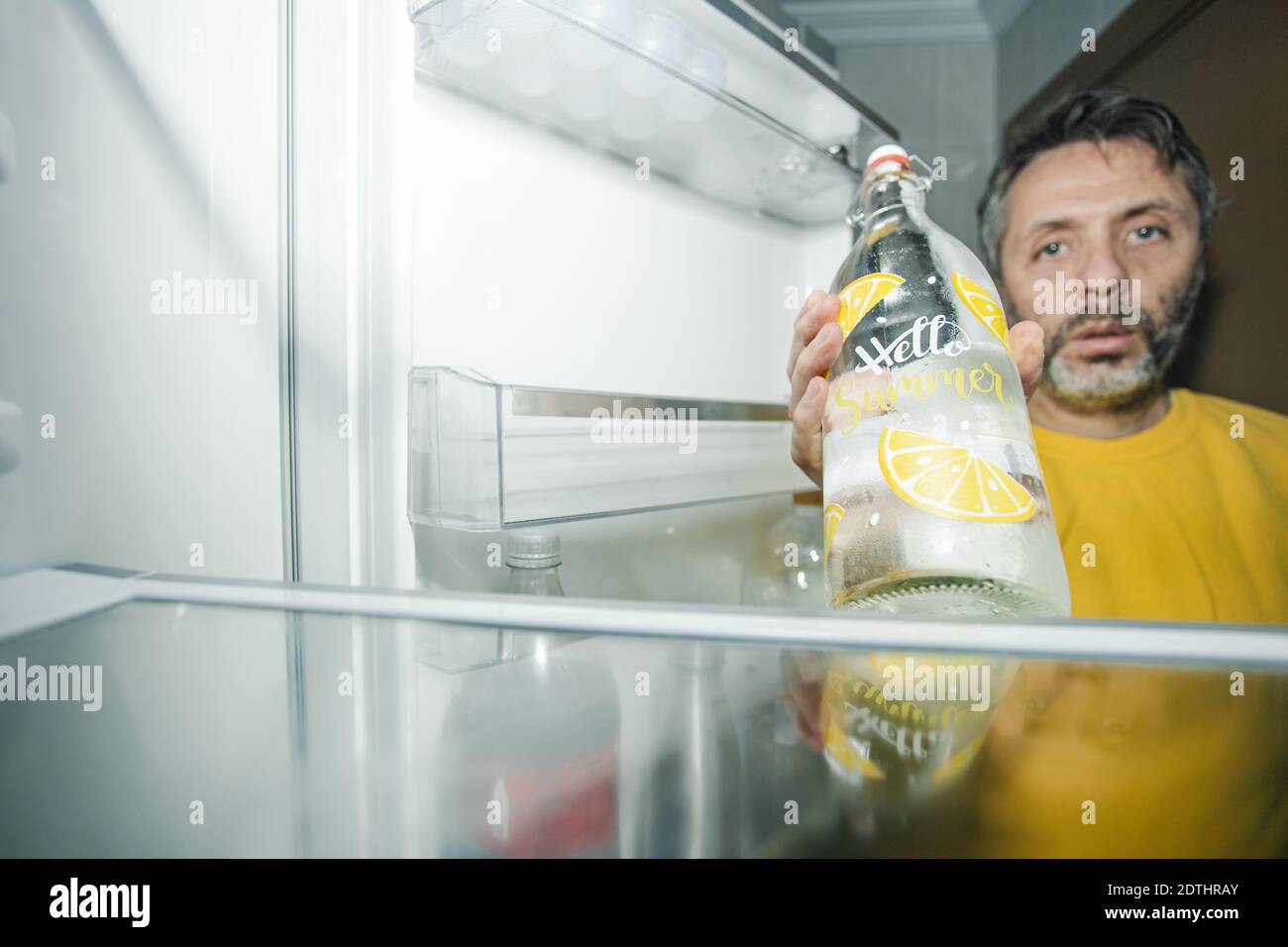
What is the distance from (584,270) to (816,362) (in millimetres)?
335

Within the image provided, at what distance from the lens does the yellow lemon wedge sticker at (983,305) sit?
0.46m

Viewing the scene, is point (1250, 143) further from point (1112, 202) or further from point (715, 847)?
point (715, 847)

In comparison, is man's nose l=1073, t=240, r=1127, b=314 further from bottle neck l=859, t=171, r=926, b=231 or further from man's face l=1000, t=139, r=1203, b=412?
bottle neck l=859, t=171, r=926, b=231

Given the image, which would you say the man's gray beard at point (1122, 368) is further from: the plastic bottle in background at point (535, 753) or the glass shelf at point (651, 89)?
the plastic bottle in background at point (535, 753)

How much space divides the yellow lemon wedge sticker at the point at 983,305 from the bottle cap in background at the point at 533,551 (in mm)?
366

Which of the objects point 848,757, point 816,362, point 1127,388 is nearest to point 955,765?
point 848,757

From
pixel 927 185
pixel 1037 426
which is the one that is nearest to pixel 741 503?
pixel 927 185

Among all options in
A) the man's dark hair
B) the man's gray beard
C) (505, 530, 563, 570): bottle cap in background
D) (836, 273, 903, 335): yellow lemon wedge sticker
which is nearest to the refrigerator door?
(505, 530, 563, 570): bottle cap in background

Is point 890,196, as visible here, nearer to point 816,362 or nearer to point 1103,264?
point 816,362

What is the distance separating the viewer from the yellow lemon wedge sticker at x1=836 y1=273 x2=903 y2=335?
480 mm

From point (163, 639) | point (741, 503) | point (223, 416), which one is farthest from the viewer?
point (741, 503)
